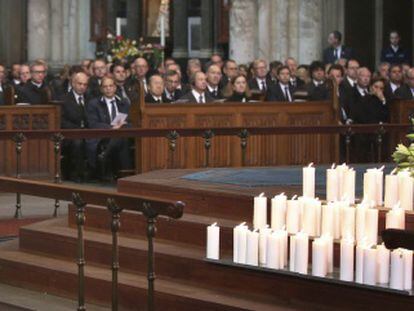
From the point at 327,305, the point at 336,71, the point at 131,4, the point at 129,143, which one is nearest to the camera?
the point at 327,305

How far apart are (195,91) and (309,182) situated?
696 centimetres

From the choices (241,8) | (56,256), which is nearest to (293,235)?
(56,256)

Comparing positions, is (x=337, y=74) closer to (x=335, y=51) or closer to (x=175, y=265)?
(x=335, y=51)

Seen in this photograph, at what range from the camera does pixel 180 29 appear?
33.1 metres

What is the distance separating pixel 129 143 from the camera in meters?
17.2

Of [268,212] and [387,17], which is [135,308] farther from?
[387,17]

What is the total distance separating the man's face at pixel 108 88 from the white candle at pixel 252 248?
25.7 feet

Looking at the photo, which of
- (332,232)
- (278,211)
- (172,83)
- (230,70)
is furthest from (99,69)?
(332,232)

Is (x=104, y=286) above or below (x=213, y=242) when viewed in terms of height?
below

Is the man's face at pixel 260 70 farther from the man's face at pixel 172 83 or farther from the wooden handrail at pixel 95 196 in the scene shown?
the wooden handrail at pixel 95 196

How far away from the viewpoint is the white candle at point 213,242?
9359 millimetres

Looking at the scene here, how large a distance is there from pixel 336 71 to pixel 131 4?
1688 cm

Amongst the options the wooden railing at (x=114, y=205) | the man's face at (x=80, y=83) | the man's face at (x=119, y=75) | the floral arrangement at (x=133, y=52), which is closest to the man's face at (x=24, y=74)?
the man's face at (x=119, y=75)

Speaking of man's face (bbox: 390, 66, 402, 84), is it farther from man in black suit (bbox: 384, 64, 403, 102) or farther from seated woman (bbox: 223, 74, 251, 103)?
seated woman (bbox: 223, 74, 251, 103)
